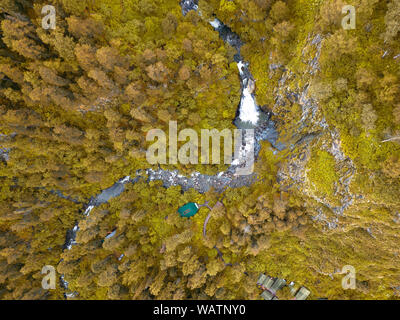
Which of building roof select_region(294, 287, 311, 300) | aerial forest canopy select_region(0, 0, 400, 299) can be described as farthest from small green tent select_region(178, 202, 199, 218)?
building roof select_region(294, 287, 311, 300)

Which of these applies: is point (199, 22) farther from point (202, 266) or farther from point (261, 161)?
point (202, 266)

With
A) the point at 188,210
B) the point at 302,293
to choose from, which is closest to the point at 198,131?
the point at 188,210

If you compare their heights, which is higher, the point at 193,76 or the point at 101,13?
the point at 101,13

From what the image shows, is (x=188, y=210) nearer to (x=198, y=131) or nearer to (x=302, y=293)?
(x=198, y=131)

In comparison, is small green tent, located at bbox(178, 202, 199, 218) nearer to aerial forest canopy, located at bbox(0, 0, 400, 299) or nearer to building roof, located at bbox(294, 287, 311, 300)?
aerial forest canopy, located at bbox(0, 0, 400, 299)

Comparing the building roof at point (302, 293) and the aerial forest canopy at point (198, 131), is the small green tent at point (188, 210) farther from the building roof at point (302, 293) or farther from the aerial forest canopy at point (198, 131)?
the building roof at point (302, 293)

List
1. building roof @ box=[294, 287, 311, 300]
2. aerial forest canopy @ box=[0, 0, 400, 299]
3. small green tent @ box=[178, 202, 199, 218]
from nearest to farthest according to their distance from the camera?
aerial forest canopy @ box=[0, 0, 400, 299], building roof @ box=[294, 287, 311, 300], small green tent @ box=[178, 202, 199, 218]

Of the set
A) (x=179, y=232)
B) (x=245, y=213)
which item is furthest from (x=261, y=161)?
(x=179, y=232)
